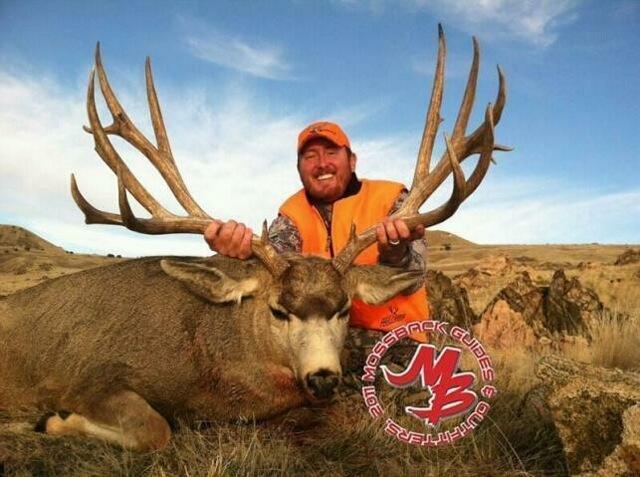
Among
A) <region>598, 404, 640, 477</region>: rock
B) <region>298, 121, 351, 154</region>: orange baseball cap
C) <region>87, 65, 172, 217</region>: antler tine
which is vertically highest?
<region>298, 121, 351, 154</region>: orange baseball cap

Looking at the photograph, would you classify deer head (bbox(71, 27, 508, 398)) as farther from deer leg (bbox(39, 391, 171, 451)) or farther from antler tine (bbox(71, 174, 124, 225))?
deer leg (bbox(39, 391, 171, 451))

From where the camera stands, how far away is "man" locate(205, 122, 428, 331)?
245 inches

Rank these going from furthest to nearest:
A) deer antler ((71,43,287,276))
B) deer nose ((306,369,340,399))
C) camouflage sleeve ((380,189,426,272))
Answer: camouflage sleeve ((380,189,426,272)), deer antler ((71,43,287,276)), deer nose ((306,369,340,399))

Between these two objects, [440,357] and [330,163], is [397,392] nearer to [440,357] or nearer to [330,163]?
[440,357]

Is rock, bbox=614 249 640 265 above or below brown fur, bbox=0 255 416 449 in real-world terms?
above

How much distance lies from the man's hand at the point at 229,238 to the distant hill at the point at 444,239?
82.9 m

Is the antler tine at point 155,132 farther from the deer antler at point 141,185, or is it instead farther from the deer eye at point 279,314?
the deer eye at point 279,314

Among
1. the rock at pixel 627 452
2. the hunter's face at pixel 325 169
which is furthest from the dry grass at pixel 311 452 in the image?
the hunter's face at pixel 325 169

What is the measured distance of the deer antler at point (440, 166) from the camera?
4.93 metres

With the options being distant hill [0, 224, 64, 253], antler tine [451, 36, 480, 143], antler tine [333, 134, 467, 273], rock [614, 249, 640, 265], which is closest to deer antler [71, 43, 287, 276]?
antler tine [333, 134, 467, 273]

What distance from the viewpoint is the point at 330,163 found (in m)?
6.91

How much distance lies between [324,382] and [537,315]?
A: 707cm

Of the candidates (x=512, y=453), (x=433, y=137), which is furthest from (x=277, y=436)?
(x=433, y=137)

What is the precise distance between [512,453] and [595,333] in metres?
5.36
